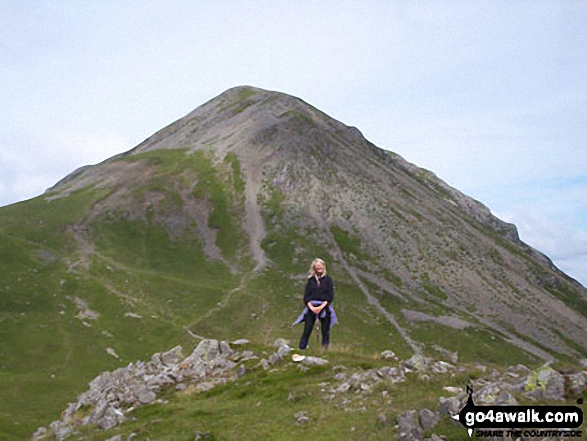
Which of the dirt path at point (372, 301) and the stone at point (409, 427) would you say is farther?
the dirt path at point (372, 301)

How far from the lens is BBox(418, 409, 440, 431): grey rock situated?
13.9 m

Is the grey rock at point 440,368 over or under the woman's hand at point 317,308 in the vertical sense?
under

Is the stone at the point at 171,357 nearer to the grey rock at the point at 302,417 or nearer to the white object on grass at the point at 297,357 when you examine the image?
the white object on grass at the point at 297,357

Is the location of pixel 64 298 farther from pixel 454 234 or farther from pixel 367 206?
pixel 454 234

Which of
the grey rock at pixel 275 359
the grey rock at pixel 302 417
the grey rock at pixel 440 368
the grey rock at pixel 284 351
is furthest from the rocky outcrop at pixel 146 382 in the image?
the grey rock at pixel 440 368

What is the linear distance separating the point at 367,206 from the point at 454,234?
27763 mm

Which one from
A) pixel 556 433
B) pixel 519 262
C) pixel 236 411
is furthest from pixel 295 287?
pixel 556 433

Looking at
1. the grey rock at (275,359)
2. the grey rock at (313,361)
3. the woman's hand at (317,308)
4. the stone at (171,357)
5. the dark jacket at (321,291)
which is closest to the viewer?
the grey rock at (313,361)

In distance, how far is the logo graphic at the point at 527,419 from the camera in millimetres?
12125

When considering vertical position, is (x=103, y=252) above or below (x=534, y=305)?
above

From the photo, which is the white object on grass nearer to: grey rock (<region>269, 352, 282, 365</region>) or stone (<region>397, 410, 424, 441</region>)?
grey rock (<region>269, 352, 282, 365</region>)

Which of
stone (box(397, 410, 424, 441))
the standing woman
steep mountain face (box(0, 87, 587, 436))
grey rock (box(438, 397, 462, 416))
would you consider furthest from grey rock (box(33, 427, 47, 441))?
steep mountain face (box(0, 87, 587, 436))

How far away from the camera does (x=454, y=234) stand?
151m

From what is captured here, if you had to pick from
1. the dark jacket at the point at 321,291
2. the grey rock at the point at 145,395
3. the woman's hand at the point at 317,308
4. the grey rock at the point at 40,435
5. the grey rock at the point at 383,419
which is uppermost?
the dark jacket at the point at 321,291
